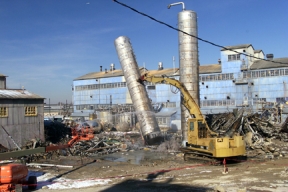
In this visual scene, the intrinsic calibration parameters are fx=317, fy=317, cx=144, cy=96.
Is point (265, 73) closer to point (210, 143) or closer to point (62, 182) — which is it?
point (210, 143)

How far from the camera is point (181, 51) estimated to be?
23312mm

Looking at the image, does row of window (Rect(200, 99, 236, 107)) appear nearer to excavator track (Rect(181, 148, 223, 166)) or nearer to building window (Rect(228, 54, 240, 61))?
building window (Rect(228, 54, 240, 61))

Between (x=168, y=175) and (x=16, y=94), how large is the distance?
14054mm

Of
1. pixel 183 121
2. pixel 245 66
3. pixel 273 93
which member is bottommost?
pixel 183 121

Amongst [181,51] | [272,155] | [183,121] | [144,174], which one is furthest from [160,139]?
[144,174]

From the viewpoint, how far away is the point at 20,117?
22406 mm

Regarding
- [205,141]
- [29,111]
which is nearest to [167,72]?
[29,111]

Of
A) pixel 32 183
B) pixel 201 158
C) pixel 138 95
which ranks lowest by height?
pixel 32 183

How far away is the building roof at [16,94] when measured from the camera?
71.8 feet

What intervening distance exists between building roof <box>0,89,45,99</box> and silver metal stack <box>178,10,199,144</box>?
11033 mm

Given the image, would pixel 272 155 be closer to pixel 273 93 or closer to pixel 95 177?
pixel 95 177

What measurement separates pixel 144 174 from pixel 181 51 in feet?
37.5

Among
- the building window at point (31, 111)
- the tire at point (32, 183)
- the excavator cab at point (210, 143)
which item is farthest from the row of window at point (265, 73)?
the tire at point (32, 183)

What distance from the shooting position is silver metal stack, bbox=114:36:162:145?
25.5 m
